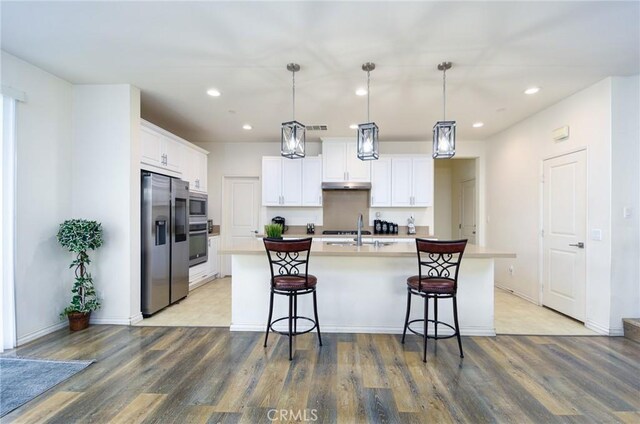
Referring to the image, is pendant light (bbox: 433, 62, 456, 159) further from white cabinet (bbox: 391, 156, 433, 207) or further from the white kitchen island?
white cabinet (bbox: 391, 156, 433, 207)

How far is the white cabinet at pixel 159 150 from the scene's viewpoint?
3588 mm

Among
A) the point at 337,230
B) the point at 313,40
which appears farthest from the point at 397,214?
the point at 313,40

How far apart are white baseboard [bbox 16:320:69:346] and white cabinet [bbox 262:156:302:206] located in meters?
3.14

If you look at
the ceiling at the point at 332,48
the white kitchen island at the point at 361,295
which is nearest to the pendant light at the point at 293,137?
the ceiling at the point at 332,48

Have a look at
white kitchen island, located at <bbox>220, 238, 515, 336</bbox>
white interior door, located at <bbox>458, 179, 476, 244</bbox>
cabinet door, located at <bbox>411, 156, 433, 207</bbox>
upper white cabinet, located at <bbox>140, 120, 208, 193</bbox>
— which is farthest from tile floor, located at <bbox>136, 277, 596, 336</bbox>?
cabinet door, located at <bbox>411, 156, 433, 207</bbox>

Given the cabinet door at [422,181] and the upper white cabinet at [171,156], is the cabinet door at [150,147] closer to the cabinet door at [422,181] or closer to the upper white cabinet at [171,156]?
the upper white cabinet at [171,156]

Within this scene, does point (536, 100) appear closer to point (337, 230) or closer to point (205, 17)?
point (337, 230)

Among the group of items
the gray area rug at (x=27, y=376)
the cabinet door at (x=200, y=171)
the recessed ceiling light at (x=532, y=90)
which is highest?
the recessed ceiling light at (x=532, y=90)

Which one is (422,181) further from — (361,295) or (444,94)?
(361,295)

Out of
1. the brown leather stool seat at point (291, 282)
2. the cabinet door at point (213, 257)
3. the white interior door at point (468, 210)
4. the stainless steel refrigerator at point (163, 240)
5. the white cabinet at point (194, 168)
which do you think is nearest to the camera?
the brown leather stool seat at point (291, 282)

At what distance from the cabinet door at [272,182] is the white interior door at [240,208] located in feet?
1.89

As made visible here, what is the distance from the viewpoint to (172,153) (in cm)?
417

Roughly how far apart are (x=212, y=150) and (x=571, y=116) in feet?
18.7

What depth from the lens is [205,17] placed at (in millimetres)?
2170
